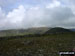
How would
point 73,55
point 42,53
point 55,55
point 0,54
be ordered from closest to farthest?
1. point 73,55
2. point 55,55
3. point 42,53
4. point 0,54

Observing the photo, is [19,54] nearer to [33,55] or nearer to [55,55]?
[33,55]

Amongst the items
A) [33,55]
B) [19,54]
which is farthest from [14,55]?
[33,55]

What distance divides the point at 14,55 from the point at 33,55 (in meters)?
8.21

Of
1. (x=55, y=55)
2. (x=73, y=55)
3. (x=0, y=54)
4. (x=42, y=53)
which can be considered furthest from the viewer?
(x=0, y=54)

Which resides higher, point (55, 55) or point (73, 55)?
point (73, 55)

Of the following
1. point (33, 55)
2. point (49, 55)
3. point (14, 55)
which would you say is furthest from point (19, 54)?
point (49, 55)

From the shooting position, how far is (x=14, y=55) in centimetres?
7319

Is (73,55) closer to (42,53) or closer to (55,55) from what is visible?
(55,55)

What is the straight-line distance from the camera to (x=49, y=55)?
227 feet

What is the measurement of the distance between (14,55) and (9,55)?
273 cm

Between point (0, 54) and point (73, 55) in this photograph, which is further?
point (0, 54)

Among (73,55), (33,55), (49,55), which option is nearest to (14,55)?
(33,55)

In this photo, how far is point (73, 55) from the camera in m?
37.4

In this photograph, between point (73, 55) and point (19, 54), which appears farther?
point (19, 54)
